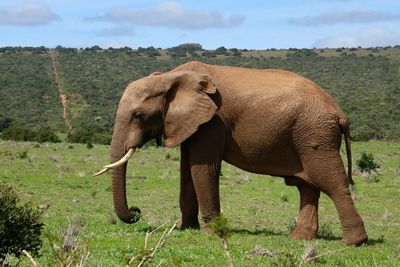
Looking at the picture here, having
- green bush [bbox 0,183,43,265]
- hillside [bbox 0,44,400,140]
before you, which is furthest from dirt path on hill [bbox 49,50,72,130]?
green bush [bbox 0,183,43,265]

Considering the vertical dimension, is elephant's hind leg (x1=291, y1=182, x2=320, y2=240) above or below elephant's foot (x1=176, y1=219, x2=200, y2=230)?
above

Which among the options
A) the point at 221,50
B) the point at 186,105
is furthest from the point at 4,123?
the point at 221,50

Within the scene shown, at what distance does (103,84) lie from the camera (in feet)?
282

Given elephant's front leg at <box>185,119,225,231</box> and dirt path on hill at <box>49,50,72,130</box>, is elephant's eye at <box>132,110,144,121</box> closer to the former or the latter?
elephant's front leg at <box>185,119,225,231</box>

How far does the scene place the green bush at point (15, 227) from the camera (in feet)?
23.9

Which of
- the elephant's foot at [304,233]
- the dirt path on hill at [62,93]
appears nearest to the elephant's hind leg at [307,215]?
the elephant's foot at [304,233]

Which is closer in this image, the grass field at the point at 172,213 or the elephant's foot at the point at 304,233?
the grass field at the point at 172,213

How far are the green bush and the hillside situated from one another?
41046 millimetres

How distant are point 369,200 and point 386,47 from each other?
115 m

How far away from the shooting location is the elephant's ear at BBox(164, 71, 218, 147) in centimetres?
1090

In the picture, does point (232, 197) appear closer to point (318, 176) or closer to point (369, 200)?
point (369, 200)

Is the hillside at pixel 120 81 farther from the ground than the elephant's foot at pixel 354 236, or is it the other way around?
the elephant's foot at pixel 354 236

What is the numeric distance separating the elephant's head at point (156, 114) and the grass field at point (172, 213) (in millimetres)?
1007

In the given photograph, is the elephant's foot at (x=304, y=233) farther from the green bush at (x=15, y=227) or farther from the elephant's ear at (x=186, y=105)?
the green bush at (x=15, y=227)
